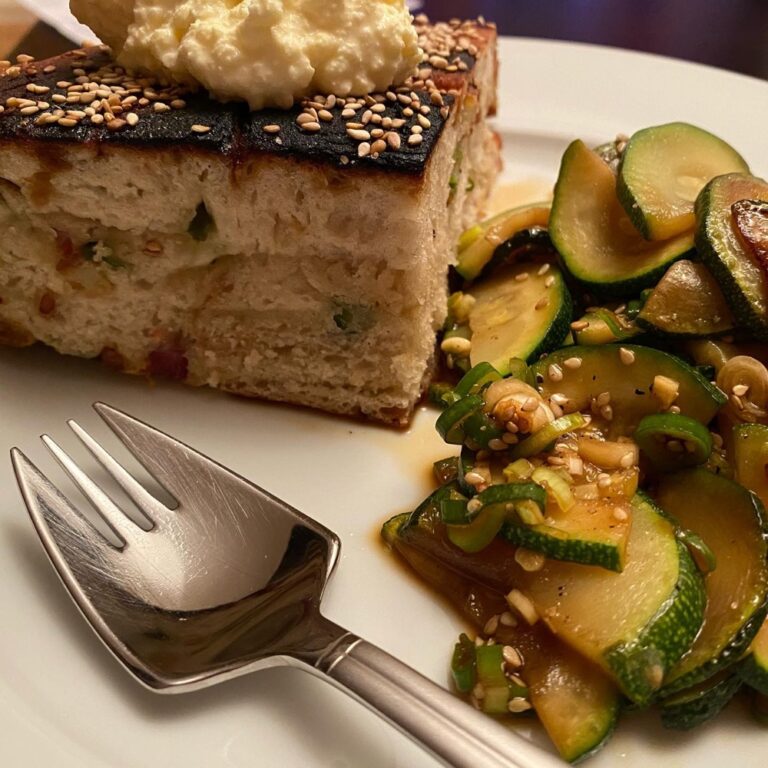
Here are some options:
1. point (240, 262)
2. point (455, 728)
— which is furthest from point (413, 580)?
point (240, 262)

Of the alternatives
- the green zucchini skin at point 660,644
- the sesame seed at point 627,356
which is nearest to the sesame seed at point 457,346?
the sesame seed at point 627,356

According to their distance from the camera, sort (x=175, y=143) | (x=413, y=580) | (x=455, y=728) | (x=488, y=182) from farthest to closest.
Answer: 1. (x=488, y=182)
2. (x=175, y=143)
3. (x=413, y=580)
4. (x=455, y=728)

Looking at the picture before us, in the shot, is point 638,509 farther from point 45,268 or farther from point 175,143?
point 45,268

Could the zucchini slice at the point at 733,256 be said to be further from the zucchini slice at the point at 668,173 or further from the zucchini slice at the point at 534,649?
the zucchini slice at the point at 534,649

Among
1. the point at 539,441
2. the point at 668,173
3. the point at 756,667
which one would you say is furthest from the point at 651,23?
the point at 756,667

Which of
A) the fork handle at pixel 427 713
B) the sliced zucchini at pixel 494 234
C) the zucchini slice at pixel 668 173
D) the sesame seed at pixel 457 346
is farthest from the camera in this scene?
the sliced zucchini at pixel 494 234

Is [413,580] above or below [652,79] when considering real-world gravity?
below

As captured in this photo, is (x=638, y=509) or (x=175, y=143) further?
(x=175, y=143)
